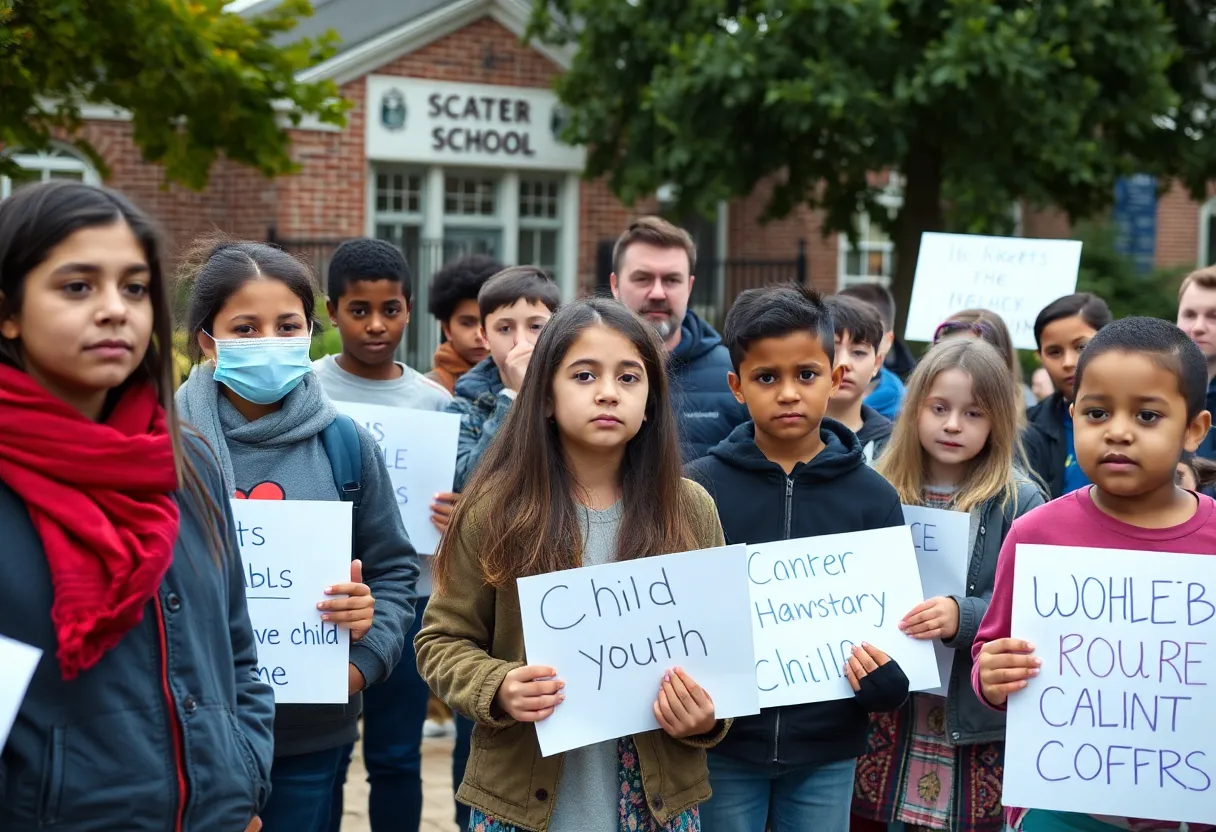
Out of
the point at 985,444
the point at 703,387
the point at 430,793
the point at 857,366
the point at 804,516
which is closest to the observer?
the point at 804,516

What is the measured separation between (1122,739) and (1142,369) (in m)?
0.76

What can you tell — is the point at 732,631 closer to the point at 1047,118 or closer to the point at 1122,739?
the point at 1122,739

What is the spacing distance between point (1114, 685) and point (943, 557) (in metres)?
0.93

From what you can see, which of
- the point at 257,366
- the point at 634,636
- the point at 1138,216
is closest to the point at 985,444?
the point at 634,636

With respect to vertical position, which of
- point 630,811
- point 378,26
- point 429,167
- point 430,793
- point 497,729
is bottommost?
point 430,793

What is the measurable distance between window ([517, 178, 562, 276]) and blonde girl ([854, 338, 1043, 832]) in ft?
44.6

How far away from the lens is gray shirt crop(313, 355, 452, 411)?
479 cm

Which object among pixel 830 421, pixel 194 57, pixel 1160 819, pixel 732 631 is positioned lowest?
pixel 1160 819

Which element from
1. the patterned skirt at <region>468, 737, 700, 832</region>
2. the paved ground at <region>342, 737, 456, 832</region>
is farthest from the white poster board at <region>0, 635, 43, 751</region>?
the paved ground at <region>342, 737, 456, 832</region>

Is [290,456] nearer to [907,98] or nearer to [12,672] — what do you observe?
[12,672]

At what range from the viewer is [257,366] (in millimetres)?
3426

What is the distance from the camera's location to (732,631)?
10.2 ft

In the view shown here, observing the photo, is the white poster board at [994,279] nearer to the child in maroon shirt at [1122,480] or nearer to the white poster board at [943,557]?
the white poster board at [943,557]

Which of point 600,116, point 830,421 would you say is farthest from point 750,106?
point 830,421
